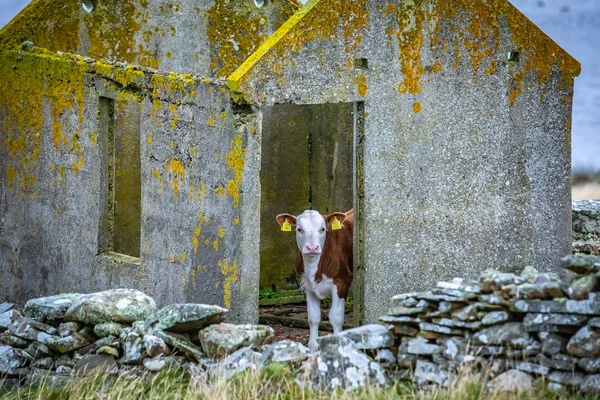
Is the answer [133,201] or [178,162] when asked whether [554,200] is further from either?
[133,201]

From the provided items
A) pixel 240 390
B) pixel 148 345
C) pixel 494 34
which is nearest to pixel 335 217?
pixel 494 34

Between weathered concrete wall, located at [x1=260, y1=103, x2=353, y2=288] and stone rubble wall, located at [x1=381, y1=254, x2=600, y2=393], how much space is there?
6.83 m

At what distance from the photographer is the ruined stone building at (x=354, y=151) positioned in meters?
12.8

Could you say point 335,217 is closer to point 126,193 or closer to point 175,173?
point 175,173

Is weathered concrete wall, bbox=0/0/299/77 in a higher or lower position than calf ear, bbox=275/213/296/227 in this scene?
higher

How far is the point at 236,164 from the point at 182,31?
14.5 ft

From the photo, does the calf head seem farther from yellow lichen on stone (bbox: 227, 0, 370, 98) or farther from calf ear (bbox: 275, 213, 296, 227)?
yellow lichen on stone (bbox: 227, 0, 370, 98)

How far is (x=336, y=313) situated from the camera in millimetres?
13828

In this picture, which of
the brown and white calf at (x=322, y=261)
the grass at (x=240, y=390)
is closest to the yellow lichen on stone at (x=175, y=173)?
the brown and white calf at (x=322, y=261)

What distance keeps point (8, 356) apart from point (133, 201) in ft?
16.3

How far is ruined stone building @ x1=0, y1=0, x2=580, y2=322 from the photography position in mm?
12836

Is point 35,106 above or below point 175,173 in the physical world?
above

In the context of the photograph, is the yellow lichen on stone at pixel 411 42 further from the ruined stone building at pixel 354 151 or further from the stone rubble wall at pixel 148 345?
the stone rubble wall at pixel 148 345

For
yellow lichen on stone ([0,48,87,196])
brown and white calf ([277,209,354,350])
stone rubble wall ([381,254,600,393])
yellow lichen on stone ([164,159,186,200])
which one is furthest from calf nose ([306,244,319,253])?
stone rubble wall ([381,254,600,393])
